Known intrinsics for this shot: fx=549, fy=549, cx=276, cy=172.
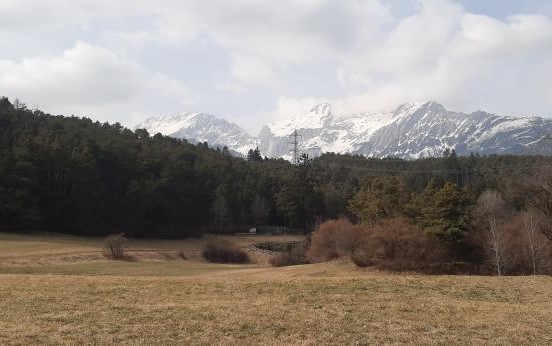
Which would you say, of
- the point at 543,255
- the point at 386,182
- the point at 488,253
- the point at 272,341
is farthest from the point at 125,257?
the point at 272,341

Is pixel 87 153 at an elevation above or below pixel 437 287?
above

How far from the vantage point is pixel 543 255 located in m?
44.7

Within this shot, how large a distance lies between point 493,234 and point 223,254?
3693 centimetres

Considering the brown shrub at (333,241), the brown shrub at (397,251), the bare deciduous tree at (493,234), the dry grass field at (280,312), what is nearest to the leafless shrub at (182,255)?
the brown shrub at (333,241)

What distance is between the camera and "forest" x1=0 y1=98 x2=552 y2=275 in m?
45.0

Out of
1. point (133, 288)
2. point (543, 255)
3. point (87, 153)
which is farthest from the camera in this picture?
point (87, 153)

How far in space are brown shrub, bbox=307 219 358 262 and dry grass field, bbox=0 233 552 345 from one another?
2507cm

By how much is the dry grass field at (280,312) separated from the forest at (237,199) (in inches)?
714

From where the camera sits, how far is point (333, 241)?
53531mm

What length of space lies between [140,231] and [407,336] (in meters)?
84.1

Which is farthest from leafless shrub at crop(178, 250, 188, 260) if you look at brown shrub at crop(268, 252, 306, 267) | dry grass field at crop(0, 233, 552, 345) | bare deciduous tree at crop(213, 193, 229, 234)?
dry grass field at crop(0, 233, 552, 345)

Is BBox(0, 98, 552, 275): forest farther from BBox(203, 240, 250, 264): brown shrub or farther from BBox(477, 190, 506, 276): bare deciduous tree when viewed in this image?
BBox(203, 240, 250, 264): brown shrub

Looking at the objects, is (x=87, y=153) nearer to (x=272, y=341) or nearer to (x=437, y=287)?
(x=437, y=287)

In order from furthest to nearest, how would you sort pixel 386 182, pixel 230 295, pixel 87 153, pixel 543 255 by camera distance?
pixel 87 153 → pixel 386 182 → pixel 543 255 → pixel 230 295
